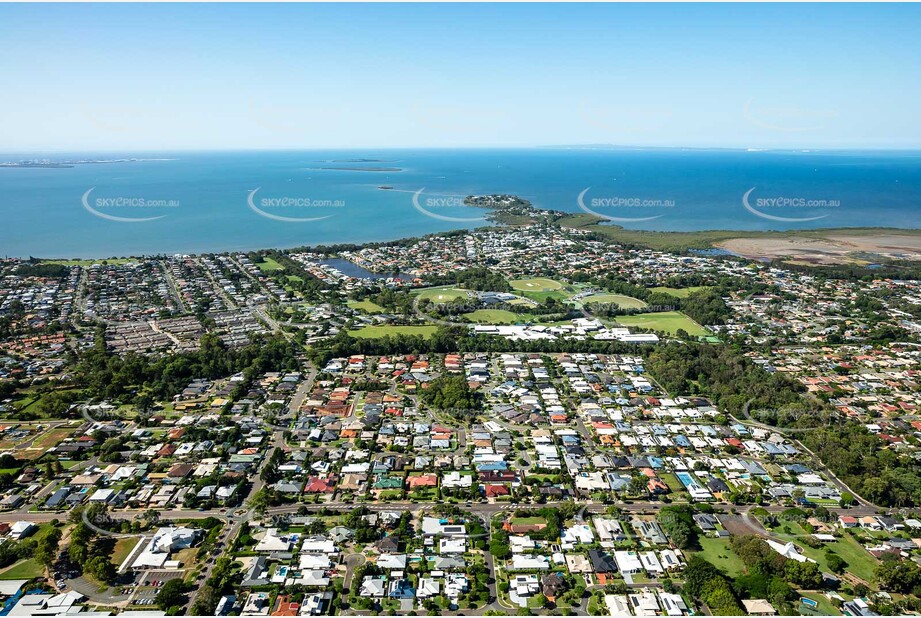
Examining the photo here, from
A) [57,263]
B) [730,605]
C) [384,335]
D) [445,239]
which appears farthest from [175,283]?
[730,605]

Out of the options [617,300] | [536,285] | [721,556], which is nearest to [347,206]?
[536,285]

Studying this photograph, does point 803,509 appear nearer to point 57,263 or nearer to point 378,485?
point 378,485

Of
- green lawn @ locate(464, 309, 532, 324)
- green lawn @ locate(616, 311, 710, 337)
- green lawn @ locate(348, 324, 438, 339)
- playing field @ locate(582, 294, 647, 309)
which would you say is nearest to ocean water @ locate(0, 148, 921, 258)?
green lawn @ locate(464, 309, 532, 324)

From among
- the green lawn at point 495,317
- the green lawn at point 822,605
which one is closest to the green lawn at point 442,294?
the green lawn at point 495,317

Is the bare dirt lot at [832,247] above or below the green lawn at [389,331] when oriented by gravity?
above

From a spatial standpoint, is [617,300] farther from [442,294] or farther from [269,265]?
[269,265]

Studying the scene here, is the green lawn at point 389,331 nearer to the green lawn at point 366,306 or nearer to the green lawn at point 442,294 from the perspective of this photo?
the green lawn at point 366,306
